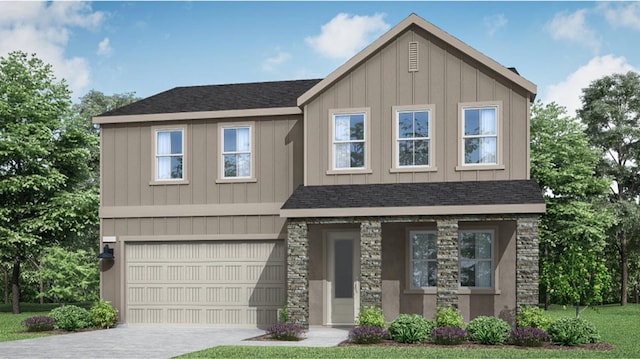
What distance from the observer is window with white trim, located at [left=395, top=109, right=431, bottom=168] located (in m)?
20.9

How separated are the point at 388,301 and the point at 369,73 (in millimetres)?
6071

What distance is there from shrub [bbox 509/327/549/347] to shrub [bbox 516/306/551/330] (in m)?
0.76

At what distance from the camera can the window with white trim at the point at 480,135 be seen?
20469 millimetres

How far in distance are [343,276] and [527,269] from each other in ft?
17.6

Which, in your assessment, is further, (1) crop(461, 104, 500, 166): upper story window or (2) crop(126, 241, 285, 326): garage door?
(2) crop(126, 241, 285, 326): garage door

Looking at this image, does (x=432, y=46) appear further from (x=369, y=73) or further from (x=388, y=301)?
(x=388, y=301)

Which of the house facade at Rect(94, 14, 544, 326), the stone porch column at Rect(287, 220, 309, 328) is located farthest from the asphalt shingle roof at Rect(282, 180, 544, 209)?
the stone porch column at Rect(287, 220, 309, 328)

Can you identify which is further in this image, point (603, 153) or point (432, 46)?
point (603, 153)

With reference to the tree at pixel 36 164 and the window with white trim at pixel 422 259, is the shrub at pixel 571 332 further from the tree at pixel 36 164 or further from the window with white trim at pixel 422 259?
the tree at pixel 36 164

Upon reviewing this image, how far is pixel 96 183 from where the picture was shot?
41.4m

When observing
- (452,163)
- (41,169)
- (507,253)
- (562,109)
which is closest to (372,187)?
(452,163)

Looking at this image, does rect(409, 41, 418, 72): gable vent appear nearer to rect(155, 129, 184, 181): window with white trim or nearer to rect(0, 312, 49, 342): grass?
rect(155, 129, 184, 181): window with white trim

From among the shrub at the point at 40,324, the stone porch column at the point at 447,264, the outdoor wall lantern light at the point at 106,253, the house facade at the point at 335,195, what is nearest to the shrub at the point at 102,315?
the house facade at the point at 335,195

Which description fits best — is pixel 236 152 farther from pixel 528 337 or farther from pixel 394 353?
pixel 528 337
